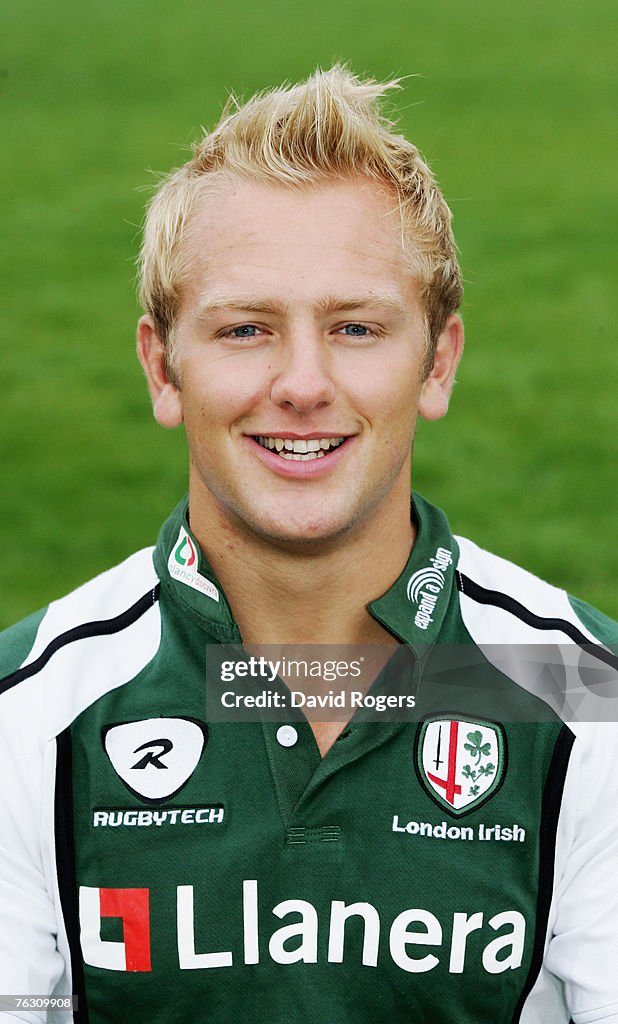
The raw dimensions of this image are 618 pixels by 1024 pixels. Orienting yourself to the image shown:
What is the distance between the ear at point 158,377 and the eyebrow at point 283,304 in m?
0.27

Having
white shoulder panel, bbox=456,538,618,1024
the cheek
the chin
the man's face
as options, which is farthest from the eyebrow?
white shoulder panel, bbox=456,538,618,1024

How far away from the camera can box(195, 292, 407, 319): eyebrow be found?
282 cm

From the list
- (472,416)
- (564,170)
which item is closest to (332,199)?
(472,416)

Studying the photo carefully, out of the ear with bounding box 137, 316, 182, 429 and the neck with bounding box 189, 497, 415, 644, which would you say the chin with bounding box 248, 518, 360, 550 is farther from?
the ear with bounding box 137, 316, 182, 429

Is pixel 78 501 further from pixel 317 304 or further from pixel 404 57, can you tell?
pixel 404 57

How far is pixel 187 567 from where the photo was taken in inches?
118

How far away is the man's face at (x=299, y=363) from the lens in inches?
111

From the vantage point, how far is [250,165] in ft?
9.79

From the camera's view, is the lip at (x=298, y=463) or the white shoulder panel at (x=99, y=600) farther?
the white shoulder panel at (x=99, y=600)

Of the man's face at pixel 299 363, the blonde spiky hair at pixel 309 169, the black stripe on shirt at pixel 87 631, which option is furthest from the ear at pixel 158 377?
the black stripe on shirt at pixel 87 631

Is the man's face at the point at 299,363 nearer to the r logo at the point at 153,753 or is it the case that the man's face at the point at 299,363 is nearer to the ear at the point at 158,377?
the ear at the point at 158,377

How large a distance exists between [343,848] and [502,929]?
13.1 inches

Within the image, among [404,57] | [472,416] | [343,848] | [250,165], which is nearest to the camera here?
[343,848]

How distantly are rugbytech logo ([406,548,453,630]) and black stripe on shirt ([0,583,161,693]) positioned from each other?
0.51 meters
